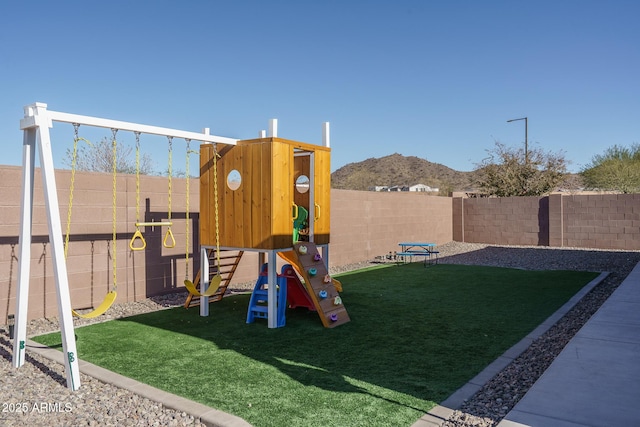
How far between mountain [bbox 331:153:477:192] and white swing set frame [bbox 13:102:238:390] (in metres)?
59.5

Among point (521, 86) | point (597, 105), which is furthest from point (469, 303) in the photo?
point (597, 105)

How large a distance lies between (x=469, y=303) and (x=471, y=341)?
91.2 inches

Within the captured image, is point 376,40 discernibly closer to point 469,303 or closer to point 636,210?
point 636,210

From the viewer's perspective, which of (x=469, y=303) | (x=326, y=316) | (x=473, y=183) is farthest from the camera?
(x=473, y=183)

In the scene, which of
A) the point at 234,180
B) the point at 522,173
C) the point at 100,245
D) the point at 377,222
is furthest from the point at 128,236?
the point at 522,173

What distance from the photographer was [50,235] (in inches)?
157

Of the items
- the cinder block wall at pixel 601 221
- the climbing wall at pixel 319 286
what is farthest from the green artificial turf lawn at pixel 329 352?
the cinder block wall at pixel 601 221

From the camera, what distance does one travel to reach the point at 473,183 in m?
27.7

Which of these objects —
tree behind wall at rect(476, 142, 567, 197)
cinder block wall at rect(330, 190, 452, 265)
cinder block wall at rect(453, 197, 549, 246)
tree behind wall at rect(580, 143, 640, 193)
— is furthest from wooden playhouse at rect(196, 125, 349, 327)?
tree behind wall at rect(580, 143, 640, 193)

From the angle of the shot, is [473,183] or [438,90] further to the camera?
[473,183]

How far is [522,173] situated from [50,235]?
25295 mm

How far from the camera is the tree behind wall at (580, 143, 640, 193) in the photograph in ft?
104

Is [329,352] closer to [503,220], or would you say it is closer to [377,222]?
Result: [377,222]

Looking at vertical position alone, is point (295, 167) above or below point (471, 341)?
above
